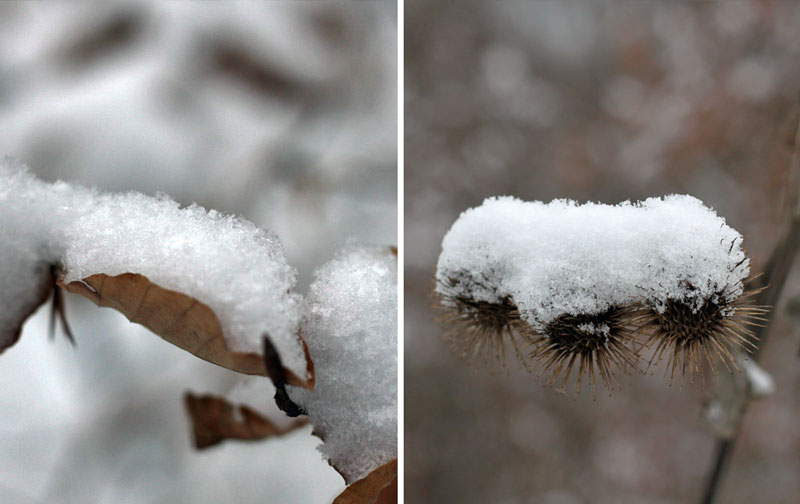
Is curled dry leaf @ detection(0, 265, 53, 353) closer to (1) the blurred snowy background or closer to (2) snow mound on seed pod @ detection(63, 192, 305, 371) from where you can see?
(2) snow mound on seed pod @ detection(63, 192, 305, 371)

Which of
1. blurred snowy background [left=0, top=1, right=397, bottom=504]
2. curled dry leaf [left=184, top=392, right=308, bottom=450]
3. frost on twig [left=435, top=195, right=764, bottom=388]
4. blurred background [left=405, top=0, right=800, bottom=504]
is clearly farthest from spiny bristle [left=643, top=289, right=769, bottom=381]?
blurred background [left=405, top=0, right=800, bottom=504]

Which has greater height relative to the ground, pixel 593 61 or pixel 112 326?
pixel 593 61

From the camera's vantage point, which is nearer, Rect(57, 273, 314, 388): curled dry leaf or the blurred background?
Rect(57, 273, 314, 388): curled dry leaf

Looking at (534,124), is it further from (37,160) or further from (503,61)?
(37,160)

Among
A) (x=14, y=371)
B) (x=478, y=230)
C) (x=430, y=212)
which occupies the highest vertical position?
(x=430, y=212)

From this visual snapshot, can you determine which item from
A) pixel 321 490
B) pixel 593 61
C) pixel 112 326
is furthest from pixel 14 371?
pixel 593 61

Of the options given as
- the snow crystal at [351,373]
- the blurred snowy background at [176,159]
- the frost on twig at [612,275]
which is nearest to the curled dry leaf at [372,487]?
the snow crystal at [351,373]
